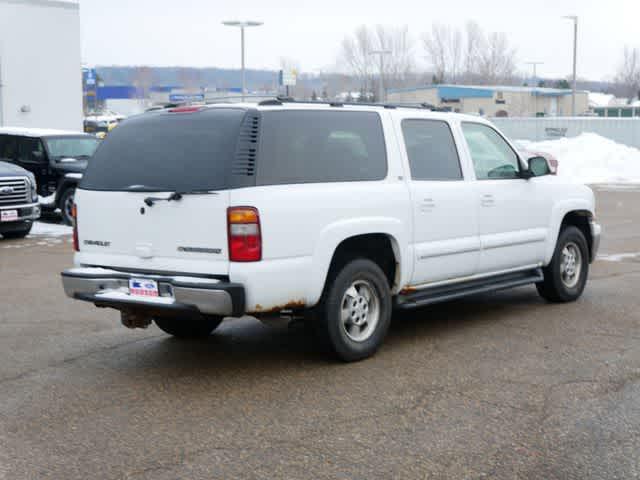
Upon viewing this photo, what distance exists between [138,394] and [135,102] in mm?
119859

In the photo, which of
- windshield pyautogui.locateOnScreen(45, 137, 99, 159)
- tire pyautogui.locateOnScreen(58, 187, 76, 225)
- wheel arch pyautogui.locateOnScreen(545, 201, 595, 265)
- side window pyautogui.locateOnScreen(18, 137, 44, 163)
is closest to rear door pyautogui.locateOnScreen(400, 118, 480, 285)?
wheel arch pyautogui.locateOnScreen(545, 201, 595, 265)

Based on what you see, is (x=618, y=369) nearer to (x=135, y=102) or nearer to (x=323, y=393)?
(x=323, y=393)

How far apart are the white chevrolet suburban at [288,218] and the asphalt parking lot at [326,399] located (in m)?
0.42

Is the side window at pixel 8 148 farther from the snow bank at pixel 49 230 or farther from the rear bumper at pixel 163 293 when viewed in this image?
the rear bumper at pixel 163 293

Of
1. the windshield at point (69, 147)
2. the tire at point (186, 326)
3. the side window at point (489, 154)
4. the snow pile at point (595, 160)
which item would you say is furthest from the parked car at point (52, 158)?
the snow pile at point (595, 160)

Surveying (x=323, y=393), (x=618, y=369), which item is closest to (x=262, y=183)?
(x=323, y=393)

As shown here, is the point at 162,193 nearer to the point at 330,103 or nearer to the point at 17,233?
the point at 330,103

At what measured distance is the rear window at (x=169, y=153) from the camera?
607 cm

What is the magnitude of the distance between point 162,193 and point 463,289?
2771mm

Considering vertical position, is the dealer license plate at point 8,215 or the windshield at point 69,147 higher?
the windshield at point 69,147

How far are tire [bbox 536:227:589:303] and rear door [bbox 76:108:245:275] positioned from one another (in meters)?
3.89

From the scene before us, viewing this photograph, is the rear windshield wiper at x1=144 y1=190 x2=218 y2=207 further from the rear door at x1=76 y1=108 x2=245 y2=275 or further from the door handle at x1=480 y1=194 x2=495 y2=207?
the door handle at x1=480 y1=194 x2=495 y2=207

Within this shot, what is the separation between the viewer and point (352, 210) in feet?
21.4

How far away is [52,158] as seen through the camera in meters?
17.8
